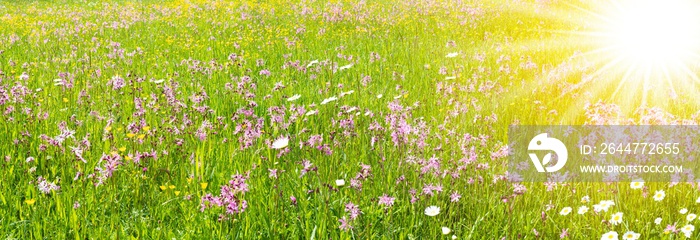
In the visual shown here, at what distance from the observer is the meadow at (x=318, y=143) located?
2939 millimetres

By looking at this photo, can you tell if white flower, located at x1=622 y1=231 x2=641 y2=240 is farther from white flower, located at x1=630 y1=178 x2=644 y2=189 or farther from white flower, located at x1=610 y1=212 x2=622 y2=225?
white flower, located at x1=630 y1=178 x2=644 y2=189

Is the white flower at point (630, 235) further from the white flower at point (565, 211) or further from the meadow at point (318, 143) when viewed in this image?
the white flower at point (565, 211)

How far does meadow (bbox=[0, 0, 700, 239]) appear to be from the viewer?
2.94 meters

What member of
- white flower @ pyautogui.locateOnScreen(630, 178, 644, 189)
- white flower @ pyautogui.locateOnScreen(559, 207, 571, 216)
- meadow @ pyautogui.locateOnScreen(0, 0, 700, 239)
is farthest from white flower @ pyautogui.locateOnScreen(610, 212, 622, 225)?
white flower @ pyautogui.locateOnScreen(630, 178, 644, 189)

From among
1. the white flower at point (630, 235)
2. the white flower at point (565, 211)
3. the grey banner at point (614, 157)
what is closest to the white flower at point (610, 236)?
the white flower at point (630, 235)

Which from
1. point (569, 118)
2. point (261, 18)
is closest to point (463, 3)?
point (261, 18)

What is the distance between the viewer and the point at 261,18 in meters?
12.0

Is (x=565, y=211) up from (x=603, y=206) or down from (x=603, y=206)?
down

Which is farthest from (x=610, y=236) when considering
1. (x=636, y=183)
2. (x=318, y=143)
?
(x=318, y=143)

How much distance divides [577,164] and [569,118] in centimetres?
108

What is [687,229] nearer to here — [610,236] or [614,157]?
[610,236]

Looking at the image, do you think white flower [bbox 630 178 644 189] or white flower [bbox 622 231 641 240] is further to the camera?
white flower [bbox 630 178 644 189]

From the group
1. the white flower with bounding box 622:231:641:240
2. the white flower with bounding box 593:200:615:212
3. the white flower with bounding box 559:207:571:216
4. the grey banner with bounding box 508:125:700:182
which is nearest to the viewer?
the white flower with bounding box 622:231:641:240

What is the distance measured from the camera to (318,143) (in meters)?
3.38
